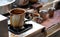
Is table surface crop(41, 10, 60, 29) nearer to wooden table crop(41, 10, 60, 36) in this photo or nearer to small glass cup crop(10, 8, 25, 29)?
wooden table crop(41, 10, 60, 36)

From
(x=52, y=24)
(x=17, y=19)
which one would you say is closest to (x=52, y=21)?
(x=52, y=24)

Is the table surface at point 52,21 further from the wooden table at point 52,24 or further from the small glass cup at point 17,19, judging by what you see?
the small glass cup at point 17,19

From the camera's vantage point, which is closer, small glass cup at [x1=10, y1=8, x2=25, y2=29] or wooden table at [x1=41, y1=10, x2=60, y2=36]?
small glass cup at [x1=10, y1=8, x2=25, y2=29]

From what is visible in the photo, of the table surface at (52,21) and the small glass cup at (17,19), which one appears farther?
the table surface at (52,21)

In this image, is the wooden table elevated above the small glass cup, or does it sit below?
below

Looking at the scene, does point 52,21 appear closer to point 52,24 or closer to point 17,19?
point 52,24

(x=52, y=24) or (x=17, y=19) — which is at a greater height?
(x=17, y=19)

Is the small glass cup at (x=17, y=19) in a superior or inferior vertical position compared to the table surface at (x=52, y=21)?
superior

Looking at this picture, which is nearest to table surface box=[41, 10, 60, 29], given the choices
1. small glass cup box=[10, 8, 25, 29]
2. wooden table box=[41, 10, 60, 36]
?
wooden table box=[41, 10, 60, 36]

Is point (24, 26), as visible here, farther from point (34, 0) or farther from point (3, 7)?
Answer: point (34, 0)

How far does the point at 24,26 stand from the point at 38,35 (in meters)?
0.12

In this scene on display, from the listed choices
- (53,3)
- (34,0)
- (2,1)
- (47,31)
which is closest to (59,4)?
(53,3)

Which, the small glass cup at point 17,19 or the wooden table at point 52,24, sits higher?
the small glass cup at point 17,19

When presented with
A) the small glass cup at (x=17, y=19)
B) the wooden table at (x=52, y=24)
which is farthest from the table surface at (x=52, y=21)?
the small glass cup at (x=17, y=19)
